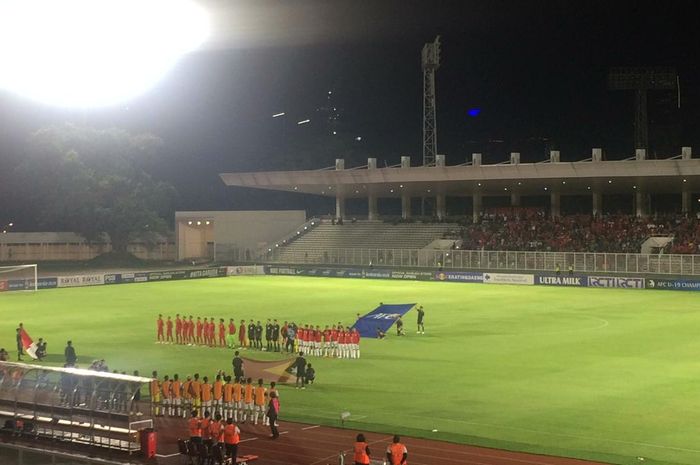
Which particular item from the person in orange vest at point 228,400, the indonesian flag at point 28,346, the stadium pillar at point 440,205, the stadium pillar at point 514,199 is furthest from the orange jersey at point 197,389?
the stadium pillar at point 514,199

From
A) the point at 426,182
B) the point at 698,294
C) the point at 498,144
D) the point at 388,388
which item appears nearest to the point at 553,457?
the point at 388,388

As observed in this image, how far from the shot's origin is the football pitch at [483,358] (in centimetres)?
→ 2292

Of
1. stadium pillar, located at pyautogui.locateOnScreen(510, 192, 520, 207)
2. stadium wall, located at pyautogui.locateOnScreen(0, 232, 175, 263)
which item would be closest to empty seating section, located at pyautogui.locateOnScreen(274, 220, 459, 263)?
stadium pillar, located at pyautogui.locateOnScreen(510, 192, 520, 207)

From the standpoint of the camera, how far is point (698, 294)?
61.1 meters

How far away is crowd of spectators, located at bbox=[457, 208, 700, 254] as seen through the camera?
7188cm

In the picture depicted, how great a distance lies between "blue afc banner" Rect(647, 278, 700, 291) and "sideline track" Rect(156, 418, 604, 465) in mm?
47253

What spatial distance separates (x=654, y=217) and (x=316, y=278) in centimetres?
3007

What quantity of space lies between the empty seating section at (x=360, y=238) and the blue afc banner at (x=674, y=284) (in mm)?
23856

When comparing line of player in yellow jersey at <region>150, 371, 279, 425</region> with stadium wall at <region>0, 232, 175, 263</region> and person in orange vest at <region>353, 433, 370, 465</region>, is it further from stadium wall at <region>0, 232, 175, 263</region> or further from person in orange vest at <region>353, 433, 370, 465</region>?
stadium wall at <region>0, 232, 175, 263</region>

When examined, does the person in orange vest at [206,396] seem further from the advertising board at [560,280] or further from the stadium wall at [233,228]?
the stadium wall at [233,228]

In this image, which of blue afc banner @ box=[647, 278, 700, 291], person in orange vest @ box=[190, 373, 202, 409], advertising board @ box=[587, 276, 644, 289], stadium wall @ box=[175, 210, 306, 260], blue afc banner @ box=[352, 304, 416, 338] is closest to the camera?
person in orange vest @ box=[190, 373, 202, 409]

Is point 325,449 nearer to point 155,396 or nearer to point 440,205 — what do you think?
point 155,396

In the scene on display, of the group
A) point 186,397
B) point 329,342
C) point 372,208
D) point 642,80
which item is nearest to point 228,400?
point 186,397

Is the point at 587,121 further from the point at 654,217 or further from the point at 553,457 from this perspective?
the point at 553,457
